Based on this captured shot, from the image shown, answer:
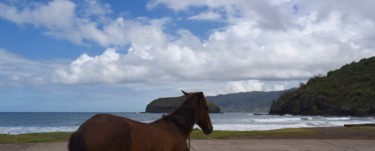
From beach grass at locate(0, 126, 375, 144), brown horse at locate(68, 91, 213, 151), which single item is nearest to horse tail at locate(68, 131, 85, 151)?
brown horse at locate(68, 91, 213, 151)

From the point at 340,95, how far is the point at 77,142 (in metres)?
104

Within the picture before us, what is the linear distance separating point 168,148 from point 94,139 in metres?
1.24

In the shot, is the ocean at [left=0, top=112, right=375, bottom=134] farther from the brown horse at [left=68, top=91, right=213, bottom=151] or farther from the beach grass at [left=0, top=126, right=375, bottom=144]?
the brown horse at [left=68, top=91, right=213, bottom=151]

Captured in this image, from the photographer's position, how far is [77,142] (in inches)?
174

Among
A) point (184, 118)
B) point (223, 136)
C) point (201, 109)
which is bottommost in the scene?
point (223, 136)

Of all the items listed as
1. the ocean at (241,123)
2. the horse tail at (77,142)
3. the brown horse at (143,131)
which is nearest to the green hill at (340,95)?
the ocean at (241,123)

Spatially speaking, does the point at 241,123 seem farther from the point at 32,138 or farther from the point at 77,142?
the point at 77,142

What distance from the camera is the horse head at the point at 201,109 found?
5898 mm

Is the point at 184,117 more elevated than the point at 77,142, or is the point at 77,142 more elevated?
the point at 184,117

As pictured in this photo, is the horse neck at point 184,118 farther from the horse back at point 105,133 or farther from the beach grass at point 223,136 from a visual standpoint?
the beach grass at point 223,136

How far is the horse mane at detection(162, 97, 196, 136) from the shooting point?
5.83 m

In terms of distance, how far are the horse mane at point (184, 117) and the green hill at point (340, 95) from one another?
3583 inches

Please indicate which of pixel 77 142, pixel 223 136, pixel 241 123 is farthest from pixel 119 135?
pixel 241 123

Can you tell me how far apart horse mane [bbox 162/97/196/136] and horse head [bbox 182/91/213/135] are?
8 centimetres
